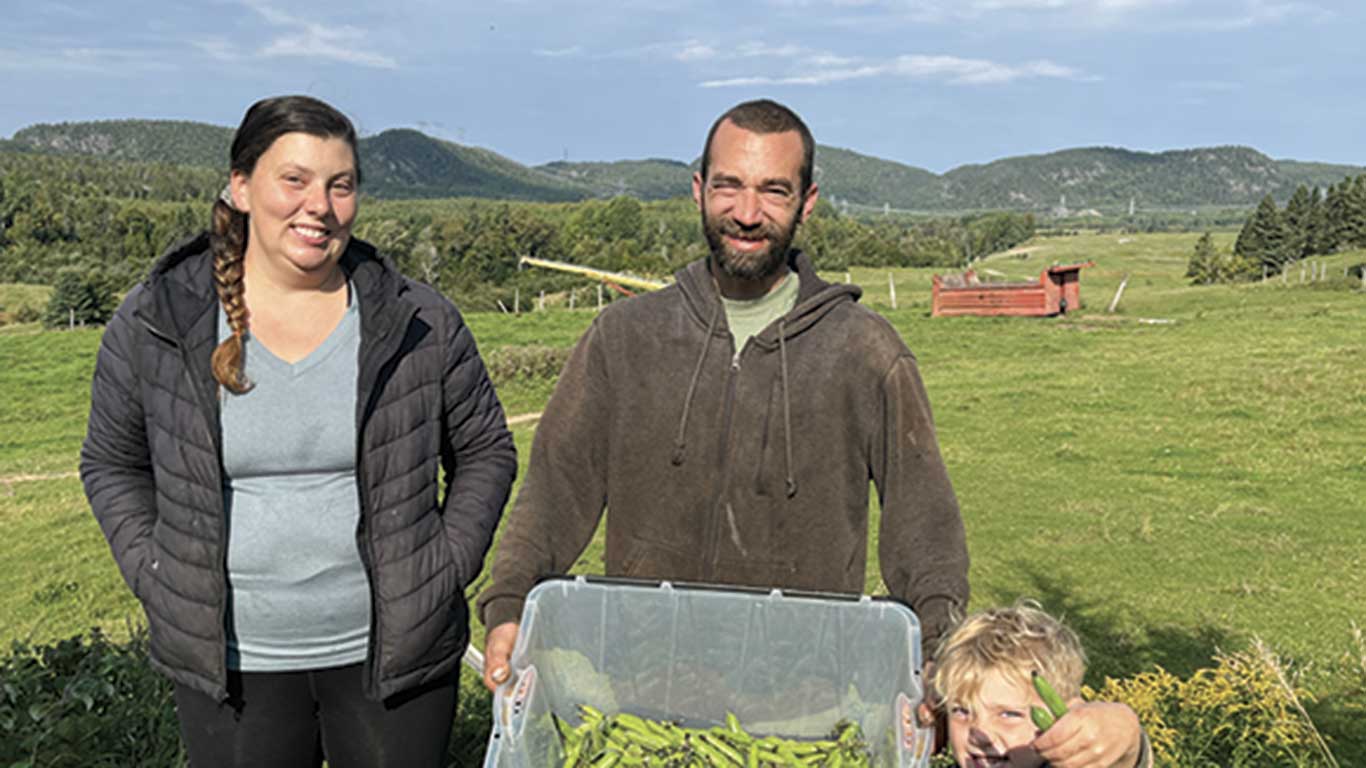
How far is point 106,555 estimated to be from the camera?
1321 cm

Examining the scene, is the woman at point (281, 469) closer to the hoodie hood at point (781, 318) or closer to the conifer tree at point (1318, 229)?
the hoodie hood at point (781, 318)

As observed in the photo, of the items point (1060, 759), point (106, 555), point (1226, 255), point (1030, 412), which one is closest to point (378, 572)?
point (1060, 759)

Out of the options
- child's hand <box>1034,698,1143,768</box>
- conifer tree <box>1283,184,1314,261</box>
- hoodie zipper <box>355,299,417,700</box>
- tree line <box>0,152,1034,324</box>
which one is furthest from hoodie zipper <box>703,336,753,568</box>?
conifer tree <box>1283,184,1314,261</box>

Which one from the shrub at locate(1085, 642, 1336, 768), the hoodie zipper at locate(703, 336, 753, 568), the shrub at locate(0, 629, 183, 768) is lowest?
the shrub at locate(1085, 642, 1336, 768)

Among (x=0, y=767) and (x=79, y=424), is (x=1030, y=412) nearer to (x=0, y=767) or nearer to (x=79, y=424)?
(x=0, y=767)

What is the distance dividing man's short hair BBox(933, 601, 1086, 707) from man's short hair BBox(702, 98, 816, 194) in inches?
45.8

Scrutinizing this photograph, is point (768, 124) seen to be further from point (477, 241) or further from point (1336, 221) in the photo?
point (477, 241)

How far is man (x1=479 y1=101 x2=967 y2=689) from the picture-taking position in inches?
99.0

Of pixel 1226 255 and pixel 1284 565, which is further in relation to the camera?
pixel 1226 255

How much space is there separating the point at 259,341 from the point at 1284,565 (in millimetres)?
11148

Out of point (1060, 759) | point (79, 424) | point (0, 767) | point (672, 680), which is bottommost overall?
point (79, 424)

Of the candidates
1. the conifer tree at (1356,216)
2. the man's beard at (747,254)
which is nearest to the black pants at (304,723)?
the man's beard at (747,254)

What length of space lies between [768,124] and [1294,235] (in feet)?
242

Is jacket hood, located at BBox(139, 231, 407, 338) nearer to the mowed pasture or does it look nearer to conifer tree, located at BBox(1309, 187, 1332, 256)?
the mowed pasture
